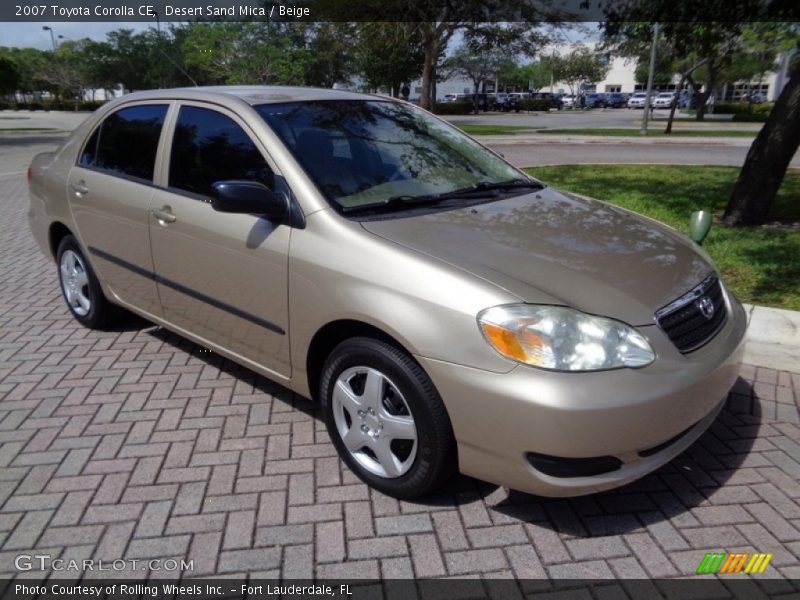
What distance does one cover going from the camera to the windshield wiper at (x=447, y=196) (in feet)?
10.1

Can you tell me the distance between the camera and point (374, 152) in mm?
3418

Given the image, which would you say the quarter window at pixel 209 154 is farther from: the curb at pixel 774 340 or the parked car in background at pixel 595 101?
the parked car in background at pixel 595 101

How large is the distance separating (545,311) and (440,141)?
1.80 metres

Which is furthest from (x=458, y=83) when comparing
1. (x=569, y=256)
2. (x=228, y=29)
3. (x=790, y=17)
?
(x=569, y=256)

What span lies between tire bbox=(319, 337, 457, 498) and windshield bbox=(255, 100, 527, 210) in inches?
30.0

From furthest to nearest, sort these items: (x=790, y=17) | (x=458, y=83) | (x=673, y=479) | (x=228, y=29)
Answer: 1. (x=458, y=83)
2. (x=228, y=29)
3. (x=790, y=17)
4. (x=673, y=479)

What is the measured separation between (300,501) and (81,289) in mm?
2950

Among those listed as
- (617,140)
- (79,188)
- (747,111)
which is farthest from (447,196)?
(747,111)

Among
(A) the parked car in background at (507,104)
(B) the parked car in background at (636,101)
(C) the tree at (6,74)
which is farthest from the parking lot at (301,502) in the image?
(B) the parked car in background at (636,101)

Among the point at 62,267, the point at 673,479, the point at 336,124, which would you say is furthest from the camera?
the point at 62,267

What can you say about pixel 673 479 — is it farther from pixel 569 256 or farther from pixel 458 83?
pixel 458 83

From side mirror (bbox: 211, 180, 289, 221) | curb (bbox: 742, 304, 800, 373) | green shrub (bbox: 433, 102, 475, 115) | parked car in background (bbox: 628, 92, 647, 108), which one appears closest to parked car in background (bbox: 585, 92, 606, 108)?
parked car in background (bbox: 628, 92, 647, 108)

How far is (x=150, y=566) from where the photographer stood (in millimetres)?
2518

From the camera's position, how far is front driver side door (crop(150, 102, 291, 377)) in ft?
10.3
